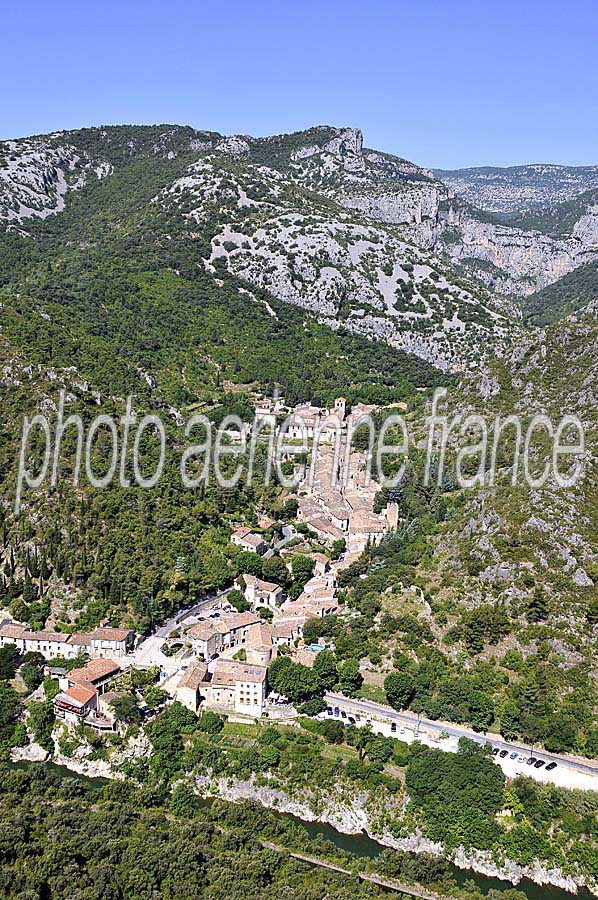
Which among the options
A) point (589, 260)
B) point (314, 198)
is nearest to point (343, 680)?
point (314, 198)

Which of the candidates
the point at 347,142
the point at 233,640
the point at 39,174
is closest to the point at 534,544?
the point at 233,640

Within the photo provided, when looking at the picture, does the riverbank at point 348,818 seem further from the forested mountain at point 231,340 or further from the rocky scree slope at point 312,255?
the rocky scree slope at point 312,255

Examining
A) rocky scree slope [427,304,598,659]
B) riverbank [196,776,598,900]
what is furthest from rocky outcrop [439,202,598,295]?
riverbank [196,776,598,900]

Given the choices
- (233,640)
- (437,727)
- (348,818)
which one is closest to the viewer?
(348,818)

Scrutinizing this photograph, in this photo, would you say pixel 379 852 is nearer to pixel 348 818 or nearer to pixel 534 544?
pixel 348 818

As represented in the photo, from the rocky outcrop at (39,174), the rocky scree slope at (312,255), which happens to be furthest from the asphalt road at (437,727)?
the rocky outcrop at (39,174)

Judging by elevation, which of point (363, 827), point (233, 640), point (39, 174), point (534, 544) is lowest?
point (363, 827)

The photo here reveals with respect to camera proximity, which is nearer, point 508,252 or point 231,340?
point 231,340

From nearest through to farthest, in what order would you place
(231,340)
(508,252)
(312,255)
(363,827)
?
(363,827), (231,340), (312,255), (508,252)

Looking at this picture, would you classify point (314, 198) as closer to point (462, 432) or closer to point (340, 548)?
point (462, 432)
